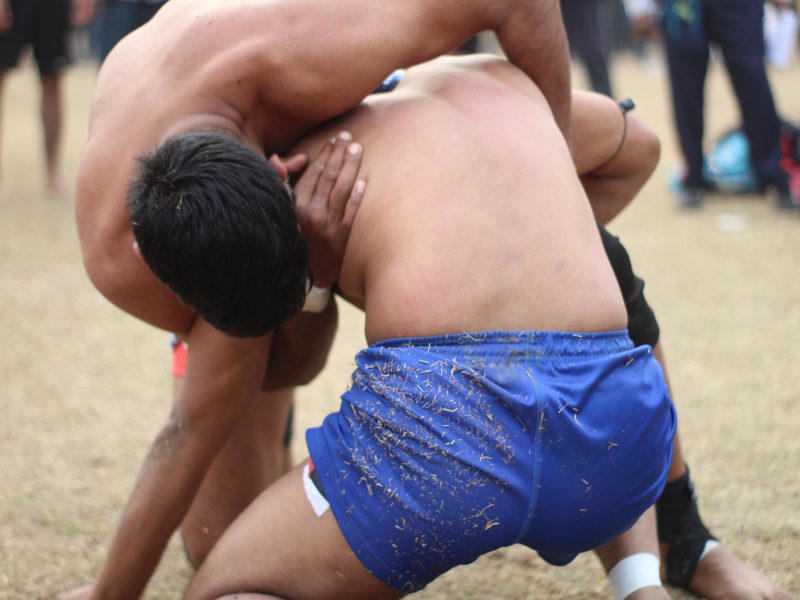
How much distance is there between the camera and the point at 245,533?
1785mm

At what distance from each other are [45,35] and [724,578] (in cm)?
520

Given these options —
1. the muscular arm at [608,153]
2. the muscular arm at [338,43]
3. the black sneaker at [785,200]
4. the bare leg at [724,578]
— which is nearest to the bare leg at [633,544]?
the bare leg at [724,578]

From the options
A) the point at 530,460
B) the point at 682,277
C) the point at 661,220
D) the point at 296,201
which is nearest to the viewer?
the point at 530,460

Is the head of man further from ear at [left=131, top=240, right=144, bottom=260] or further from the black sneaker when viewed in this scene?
the black sneaker

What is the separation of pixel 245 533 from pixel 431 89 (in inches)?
35.1

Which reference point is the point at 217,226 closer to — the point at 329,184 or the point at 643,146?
the point at 329,184

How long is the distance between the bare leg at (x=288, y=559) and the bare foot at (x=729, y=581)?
80cm

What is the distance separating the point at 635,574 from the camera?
6.33ft

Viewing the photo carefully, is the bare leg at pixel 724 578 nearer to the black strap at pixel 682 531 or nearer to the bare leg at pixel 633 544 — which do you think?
the black strap at pixel 682 531

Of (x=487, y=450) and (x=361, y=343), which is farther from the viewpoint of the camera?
(x=361, y=343)

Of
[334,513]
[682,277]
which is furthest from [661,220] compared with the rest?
[334,513]

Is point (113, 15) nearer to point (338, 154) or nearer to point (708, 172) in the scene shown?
point (708, 172)

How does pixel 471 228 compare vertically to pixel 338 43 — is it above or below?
below

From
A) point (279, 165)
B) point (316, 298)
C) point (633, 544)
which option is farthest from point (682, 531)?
point (279, 165)
